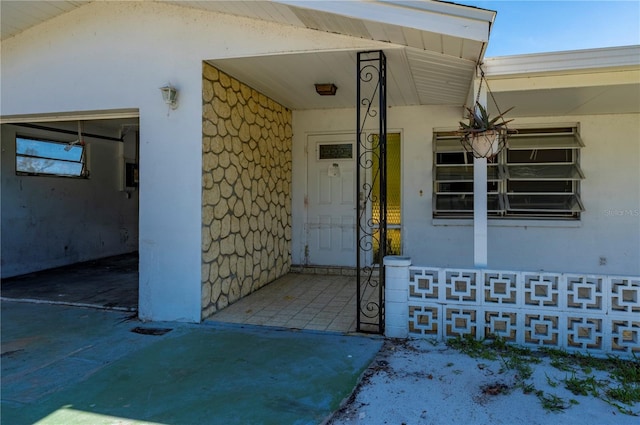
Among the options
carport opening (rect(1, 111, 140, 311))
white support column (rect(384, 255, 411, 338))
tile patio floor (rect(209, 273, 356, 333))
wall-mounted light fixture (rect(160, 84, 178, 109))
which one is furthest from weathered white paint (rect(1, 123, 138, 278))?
white support column (rect(384, 255, 411, 338))

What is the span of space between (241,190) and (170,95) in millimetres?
1478

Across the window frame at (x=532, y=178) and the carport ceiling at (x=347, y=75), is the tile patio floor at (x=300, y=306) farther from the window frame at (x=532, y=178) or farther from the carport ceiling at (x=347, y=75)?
the carport ceiling at (x=347, y=75)

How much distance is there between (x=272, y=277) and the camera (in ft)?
20.6

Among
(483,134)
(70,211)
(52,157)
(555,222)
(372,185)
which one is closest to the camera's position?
(483,134)

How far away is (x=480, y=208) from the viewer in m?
3.83

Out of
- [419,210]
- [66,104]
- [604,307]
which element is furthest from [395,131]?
[66,104]

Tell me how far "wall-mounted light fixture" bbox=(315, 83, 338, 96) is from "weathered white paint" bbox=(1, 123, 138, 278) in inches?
202

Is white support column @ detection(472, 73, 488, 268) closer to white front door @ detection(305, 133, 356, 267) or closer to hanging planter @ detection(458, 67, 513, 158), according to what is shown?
hanging planter @ detection(458, 67, 513, 158)

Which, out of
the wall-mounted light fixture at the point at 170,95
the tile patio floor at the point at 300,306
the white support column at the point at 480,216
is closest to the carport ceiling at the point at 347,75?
the wall-mounted light fixture at the point at 170,95

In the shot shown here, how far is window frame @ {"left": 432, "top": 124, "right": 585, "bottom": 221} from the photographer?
5.83 m

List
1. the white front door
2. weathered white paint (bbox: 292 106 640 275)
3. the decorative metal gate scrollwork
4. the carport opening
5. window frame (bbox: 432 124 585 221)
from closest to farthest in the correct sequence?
1. the decorative metal gate scrollwork
2. weathered white paint (bbox: 292 106 640 275)
3. window frame (bbox: 432 124 585 221)
4. the carport opening
5. the white front door

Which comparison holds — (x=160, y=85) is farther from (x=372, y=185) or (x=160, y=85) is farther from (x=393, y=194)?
Answer: (x=393, y=194)

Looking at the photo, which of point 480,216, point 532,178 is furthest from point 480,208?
point 532,178

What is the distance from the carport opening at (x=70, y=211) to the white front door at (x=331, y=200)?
9.28ft
